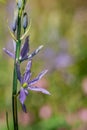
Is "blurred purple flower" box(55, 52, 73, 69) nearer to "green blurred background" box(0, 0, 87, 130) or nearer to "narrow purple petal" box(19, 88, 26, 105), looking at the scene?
"green blurred background" box(0, 0, 87, 130)

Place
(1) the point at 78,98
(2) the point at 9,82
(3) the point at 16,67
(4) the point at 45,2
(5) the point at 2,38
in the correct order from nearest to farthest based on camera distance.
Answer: (3) the point at 16,67 → (1) the point at 78,98 → (2) the point at 9,82 → (5) the point at 2,38 → (4) the point at 45,2

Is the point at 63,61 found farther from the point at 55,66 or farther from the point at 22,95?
the point at 22,95

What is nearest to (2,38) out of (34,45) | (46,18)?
(34,45)

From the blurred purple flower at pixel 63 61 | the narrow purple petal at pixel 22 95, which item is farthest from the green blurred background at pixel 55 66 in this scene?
the narrow purple petal at pixel 22 95

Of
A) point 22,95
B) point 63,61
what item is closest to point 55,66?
point 63,61

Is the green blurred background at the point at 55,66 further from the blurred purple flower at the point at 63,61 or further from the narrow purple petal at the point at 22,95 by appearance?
the narrow purple petal at the point at 22,95

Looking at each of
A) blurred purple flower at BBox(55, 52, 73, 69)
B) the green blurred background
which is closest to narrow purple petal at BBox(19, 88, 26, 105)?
the green blurred background

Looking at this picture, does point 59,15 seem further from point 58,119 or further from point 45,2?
point 58,119

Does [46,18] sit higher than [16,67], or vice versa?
[46,18]
